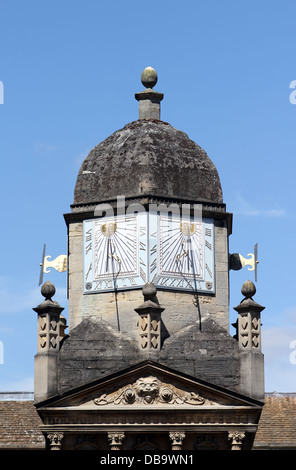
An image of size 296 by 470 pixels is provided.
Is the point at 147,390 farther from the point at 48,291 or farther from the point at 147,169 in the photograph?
the point at 147,169

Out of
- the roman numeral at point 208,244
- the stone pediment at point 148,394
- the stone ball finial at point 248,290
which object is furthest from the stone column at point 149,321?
the roman numeral at point 208,244

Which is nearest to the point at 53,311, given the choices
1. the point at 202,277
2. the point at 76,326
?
the point at 76,326

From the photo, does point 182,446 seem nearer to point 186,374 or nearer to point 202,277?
point 186,374

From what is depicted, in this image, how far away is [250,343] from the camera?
54.1 m

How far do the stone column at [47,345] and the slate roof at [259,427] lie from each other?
5.76 metres

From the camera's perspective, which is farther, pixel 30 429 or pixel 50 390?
pixel 30 429

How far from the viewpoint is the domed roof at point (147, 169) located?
56562mm

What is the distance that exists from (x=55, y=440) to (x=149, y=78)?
12793mm

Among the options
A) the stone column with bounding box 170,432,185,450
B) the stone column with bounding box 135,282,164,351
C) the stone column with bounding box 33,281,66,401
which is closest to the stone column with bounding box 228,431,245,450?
the stone column with bounding box 170,432,185,450

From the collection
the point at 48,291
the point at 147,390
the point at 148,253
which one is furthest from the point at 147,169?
the point at 147,390

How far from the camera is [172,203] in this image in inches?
2213

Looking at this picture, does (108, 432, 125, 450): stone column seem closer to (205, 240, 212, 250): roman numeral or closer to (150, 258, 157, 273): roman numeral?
(150, 258, 157, 273): roman numeral
